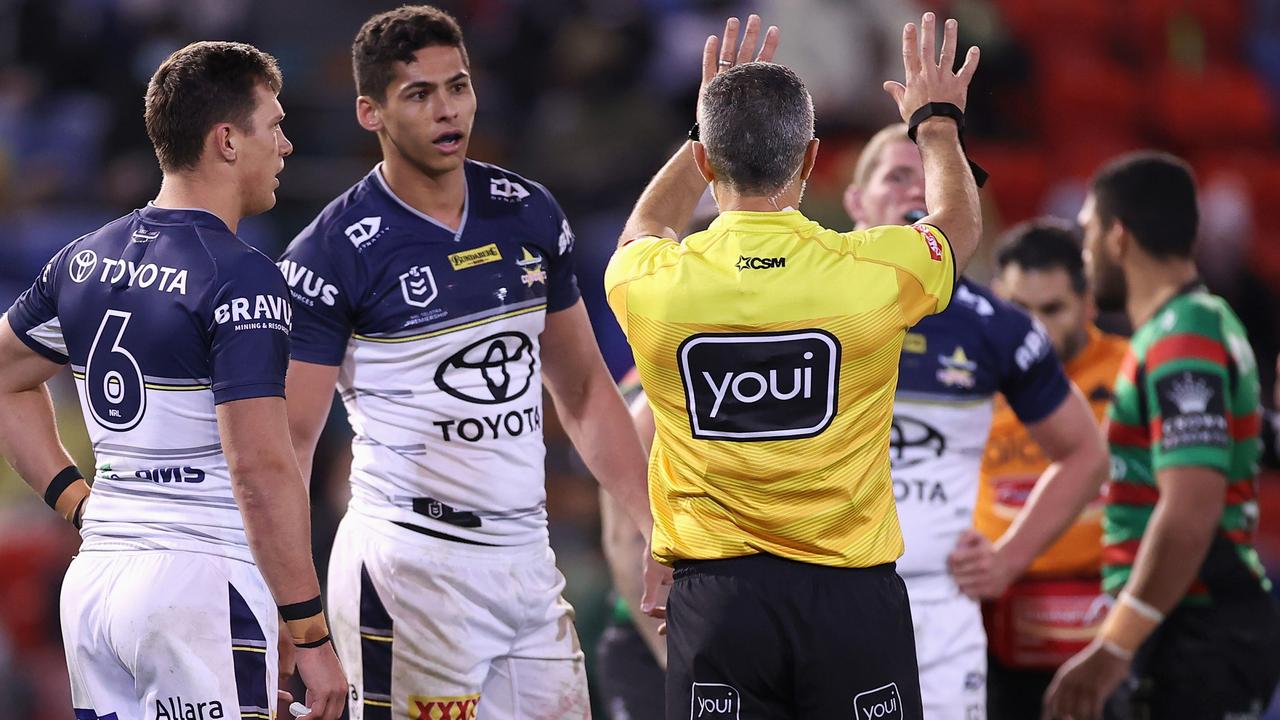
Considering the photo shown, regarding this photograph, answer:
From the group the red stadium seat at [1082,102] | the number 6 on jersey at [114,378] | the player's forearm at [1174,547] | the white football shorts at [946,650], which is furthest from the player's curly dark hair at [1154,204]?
the red stadium seat at [1082,102]

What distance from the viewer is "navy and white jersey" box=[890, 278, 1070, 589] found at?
208 inches

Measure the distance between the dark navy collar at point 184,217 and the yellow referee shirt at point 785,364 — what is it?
3.51 feet

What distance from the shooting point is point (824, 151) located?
40.0ft

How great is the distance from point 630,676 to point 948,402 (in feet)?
5.48

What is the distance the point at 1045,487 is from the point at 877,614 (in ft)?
6.08

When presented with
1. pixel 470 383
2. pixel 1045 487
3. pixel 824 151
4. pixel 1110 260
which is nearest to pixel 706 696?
pixel 470 383

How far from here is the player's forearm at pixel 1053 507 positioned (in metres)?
5.39

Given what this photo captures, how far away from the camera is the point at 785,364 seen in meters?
3.75

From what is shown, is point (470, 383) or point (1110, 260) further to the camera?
point (1110, 260)

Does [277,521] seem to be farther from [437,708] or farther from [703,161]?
[703,161]

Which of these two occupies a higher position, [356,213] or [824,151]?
[824,151]

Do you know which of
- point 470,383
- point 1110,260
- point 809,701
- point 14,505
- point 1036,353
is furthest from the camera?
point 14,505

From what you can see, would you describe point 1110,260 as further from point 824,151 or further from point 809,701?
point 824,151

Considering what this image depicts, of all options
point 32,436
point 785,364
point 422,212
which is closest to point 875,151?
point 422,212
